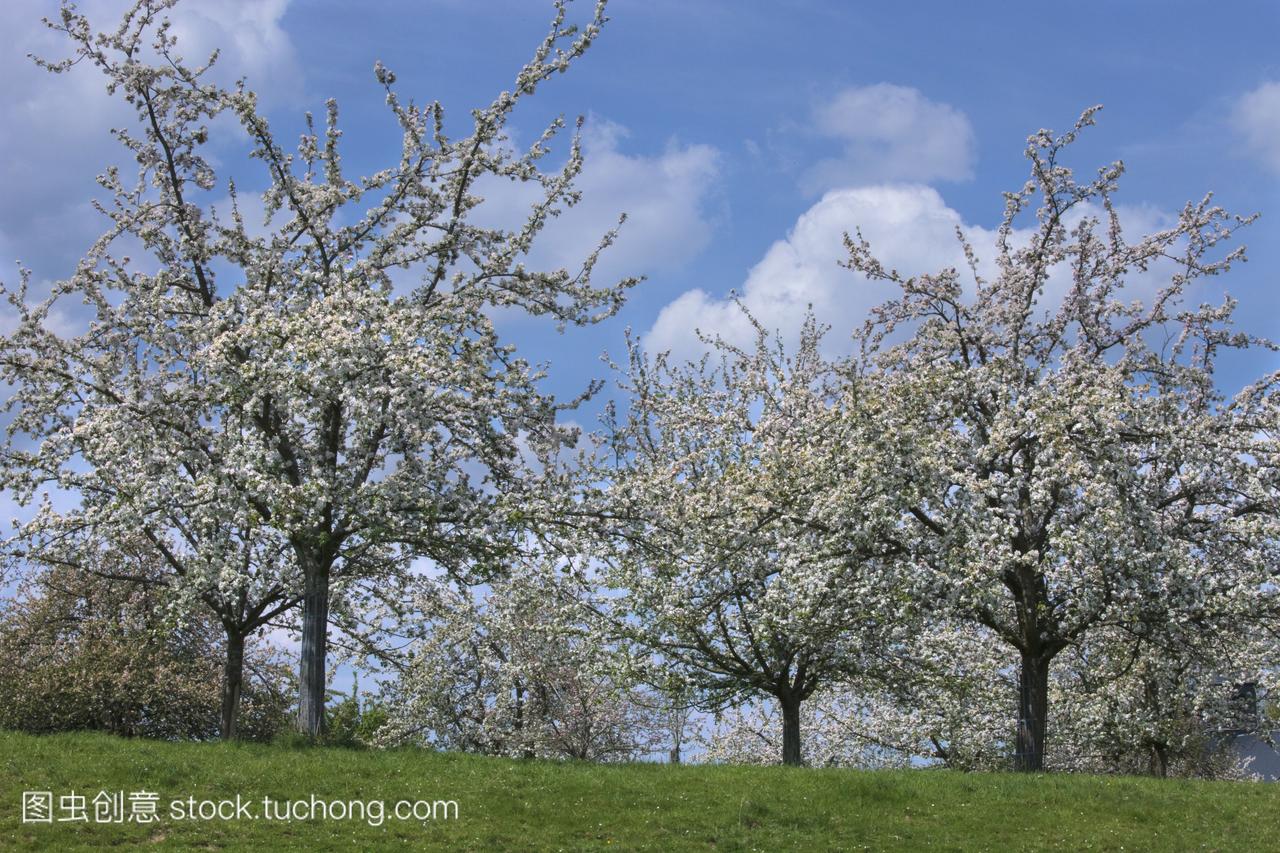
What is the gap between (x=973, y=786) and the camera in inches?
794

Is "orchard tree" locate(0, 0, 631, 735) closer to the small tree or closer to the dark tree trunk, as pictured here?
the small tree

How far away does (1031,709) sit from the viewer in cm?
2445

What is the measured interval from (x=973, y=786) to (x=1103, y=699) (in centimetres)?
1563

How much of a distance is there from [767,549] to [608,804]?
892 centimetres

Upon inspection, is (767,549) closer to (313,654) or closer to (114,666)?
(313,654)

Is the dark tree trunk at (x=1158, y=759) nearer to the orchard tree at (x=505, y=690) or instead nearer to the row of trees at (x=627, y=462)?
the row of trees at (x=627, y=462)

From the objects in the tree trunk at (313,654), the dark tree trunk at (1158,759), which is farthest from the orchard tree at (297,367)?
the dark tree trunk at (1158,759)

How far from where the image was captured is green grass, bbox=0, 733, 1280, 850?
16.3 m

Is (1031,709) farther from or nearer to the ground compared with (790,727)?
farther from the ground

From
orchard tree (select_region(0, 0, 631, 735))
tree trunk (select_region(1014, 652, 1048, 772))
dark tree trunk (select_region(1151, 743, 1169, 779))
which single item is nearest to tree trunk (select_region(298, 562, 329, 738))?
orchard tree (select_region(0, 0, 631, 735))

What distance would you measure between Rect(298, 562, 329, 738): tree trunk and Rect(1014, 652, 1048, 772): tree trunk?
15.0 metres

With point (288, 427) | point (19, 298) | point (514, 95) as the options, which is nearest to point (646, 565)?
point (288, 427)

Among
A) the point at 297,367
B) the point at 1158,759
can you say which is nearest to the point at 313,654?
the point at 297,367

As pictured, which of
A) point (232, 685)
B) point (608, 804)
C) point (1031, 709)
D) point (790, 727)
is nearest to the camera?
point (608, 804)
